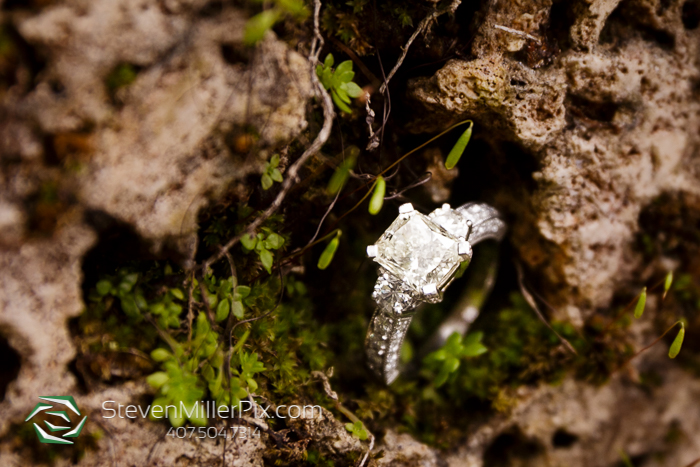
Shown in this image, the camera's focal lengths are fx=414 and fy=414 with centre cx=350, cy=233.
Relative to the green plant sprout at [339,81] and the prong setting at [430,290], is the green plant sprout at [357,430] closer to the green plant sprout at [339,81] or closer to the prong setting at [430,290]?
the prong setting at [430,290]

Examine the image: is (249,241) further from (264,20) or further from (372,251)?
(264,20)

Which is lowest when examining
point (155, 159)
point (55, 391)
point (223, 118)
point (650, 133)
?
point (55, 391)

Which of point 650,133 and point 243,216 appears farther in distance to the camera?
point 650,133

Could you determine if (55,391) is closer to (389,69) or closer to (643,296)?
(389,69)

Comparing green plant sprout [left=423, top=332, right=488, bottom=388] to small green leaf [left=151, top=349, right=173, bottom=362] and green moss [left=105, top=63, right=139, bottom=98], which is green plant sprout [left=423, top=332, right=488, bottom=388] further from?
green moss [left=105, top=63, right=139, bottom=98]

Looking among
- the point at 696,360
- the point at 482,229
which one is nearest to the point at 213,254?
the point at 482,229

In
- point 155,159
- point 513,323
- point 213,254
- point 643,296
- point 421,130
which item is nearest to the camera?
point 155,159

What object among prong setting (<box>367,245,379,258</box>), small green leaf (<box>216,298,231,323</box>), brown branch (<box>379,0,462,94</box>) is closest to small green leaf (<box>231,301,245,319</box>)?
small green leaf (<box>216,298,231,323</box>)
